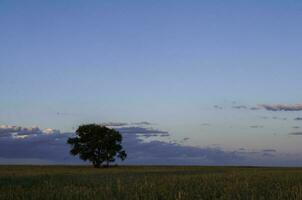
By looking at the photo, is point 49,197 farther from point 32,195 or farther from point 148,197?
point 148,197

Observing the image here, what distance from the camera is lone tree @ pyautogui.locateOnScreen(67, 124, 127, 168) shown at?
10338 centimetres

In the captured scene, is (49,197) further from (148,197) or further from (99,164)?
(99,164)

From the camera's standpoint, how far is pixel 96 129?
105 m

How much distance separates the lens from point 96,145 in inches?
4070

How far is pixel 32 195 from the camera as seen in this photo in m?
17.7

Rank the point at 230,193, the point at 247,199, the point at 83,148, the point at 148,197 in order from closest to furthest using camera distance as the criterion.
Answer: the point at 247,199 → the point at 148,197 → the point at 230,193 → the point at 83,148

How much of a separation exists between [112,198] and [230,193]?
4304 millimetres

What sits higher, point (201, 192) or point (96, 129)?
point (96, 129)

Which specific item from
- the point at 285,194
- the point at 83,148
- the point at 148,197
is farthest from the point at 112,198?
the point at 83,148

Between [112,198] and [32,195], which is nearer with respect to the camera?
[112,198]

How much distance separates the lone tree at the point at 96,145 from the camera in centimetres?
10338

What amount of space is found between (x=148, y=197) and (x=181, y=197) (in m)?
1.20

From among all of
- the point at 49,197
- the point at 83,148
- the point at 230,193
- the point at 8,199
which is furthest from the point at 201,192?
the point at 83,148

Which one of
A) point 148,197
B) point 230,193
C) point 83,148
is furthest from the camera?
point 83,148
